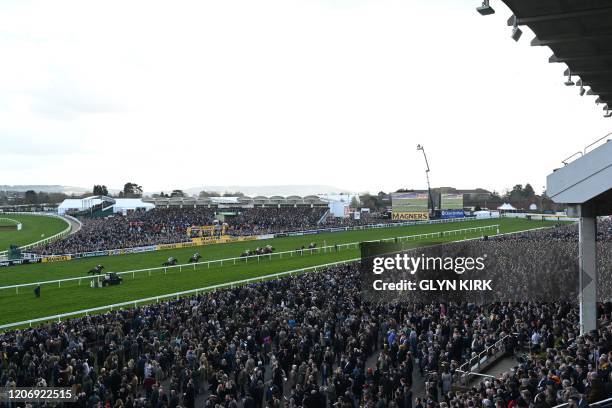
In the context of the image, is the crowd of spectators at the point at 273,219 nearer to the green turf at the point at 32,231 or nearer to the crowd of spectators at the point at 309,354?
the green turf at the point at 32,231

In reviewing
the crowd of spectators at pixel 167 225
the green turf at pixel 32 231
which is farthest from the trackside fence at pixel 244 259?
the green turf at pixel 32 231

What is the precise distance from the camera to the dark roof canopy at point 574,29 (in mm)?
7078

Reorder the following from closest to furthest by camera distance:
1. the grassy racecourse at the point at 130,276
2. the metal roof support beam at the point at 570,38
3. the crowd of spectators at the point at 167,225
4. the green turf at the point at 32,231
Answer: the metal roof support beam at the point at 570,38
the grassy racecourse at the point at 130,276
the crowd of spectators at the point at 167,225
the green turf at the point at 32,231

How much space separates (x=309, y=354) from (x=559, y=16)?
872 centimetres

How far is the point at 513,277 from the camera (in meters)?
18.4

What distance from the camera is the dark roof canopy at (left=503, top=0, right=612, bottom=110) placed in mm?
7078

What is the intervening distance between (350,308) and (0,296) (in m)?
16.0

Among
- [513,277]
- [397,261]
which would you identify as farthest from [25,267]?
[513,277]

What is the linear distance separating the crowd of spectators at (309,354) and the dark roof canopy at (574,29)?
467 centimetres

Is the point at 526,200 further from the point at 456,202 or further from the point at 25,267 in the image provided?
the point at 25,267

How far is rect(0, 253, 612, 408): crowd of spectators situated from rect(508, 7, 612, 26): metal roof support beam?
463 centimetres

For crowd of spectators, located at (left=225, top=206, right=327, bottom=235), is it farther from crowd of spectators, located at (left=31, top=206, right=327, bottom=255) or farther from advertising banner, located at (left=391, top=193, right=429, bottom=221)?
advertising banner, located at (left=391, top=193, right=429, bottom=221)

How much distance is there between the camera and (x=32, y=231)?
5750 cm

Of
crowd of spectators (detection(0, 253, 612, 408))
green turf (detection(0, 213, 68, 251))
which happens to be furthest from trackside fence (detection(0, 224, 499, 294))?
green turf (detection(0, 213, 68, 251))
